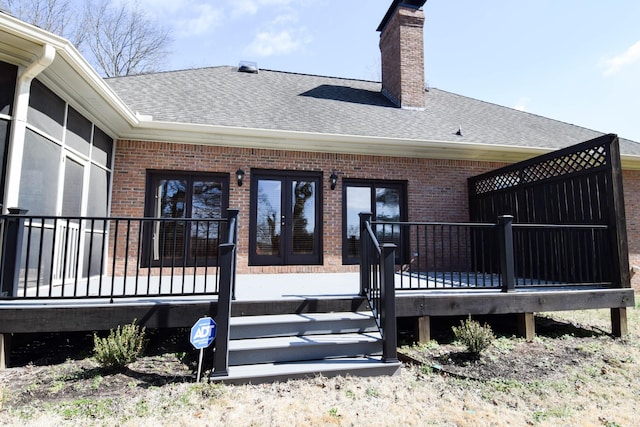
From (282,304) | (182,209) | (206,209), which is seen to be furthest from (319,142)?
(282,304)

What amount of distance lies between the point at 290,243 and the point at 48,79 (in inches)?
165

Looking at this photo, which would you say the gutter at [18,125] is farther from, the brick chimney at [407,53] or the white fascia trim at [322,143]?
the brick chimney at [407,53]

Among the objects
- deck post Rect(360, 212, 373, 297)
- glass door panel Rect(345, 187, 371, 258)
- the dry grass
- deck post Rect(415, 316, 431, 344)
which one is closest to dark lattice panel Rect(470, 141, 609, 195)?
glass door panel Rect(345, 187, 371, 258)

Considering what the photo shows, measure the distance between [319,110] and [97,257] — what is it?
5.11m

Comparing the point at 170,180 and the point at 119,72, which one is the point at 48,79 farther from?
the point at 119,72

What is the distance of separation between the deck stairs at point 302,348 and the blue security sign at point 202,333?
0.79 feet

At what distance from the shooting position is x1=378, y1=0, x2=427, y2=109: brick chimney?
28.3 feet

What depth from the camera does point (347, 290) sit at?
4441 mm

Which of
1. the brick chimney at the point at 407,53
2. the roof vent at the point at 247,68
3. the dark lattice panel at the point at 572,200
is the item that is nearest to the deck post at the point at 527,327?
the dark lattice panel at the point at 572,200

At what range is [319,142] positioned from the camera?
654cm

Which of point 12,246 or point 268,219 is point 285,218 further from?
point 12,246

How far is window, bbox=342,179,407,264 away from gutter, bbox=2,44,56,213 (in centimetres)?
480

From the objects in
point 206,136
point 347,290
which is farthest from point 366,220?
point 206,136

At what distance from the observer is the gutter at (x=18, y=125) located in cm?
351
